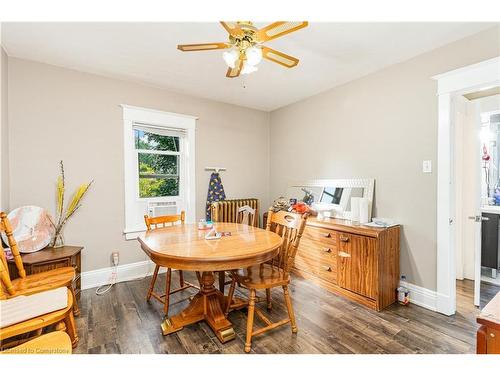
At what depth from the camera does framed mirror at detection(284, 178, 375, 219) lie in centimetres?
293

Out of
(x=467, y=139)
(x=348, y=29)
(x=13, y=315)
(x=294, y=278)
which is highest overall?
(x=348, y=29)

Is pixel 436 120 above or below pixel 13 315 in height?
above

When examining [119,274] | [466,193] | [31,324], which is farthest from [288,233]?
[466,193]

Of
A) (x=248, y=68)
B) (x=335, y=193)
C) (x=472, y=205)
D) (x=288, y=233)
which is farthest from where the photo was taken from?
(x=335, y=193)

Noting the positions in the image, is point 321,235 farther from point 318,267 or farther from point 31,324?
point 31,324

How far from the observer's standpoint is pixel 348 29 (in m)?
2.01

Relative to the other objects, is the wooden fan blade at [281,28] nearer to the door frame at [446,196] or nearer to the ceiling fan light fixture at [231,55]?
the ceiling fan light fixture at [231,55]

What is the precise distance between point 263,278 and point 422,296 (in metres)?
1.67

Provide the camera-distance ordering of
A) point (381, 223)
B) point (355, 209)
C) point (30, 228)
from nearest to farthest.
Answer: point (30, 228)
point (381, 223)
point (355, 209)

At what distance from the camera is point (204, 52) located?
2.40 meters
